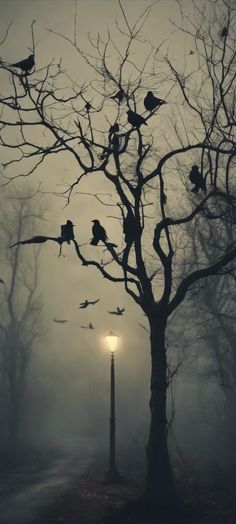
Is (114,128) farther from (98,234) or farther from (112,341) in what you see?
(112,341)

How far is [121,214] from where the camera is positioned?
365 inches

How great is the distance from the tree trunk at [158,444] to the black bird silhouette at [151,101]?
4.06 m

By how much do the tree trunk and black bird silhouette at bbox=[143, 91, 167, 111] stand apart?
4060 mm

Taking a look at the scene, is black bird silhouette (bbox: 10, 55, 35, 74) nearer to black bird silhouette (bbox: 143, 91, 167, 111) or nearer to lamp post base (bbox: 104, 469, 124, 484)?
black bird silhouette (bbox: 143, 91, 167, 111)

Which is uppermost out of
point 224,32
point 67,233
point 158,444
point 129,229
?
point 224,32

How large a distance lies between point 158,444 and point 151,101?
630 cm

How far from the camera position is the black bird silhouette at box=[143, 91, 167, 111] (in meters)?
8.09

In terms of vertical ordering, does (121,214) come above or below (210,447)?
above

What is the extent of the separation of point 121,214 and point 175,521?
18.9ft

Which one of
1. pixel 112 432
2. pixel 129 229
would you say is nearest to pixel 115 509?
pixel 129 229

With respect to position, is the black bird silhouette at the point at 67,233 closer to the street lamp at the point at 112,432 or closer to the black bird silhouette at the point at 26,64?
the black bird silhouette at the point at 26,64

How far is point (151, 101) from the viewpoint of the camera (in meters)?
8.09

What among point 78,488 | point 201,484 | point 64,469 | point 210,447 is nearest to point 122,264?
point 201,484

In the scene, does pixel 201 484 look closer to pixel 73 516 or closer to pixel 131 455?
pixel 73 516
